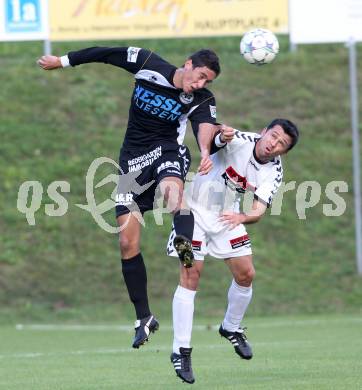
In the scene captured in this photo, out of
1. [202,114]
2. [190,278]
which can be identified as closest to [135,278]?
[190,278]

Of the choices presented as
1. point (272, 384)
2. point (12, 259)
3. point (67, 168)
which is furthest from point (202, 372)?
point (67, 168)

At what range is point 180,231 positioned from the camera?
8.65 metres

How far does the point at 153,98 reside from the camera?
30.5 feet

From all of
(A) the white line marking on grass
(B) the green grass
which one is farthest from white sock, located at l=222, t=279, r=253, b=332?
(B) the green grass

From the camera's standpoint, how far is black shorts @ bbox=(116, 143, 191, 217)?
9.31 metres

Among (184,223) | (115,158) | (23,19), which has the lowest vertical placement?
(184,223)

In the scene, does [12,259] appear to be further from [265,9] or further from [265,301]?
[265,9]

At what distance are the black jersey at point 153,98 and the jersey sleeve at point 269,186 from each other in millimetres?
728

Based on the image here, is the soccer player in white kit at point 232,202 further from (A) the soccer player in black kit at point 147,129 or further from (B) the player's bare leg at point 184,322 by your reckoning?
(A) the soccer player in black kit at point 147,129

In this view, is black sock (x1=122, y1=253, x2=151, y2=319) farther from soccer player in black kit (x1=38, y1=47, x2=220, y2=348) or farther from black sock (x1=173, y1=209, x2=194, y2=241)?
black sock (x1=173, y1=209, x2=194, y2=241)

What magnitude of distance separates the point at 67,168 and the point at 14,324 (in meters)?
3.57

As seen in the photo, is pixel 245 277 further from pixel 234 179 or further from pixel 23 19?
pixel 23 19

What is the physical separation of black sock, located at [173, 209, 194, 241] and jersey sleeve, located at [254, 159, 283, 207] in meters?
0.91

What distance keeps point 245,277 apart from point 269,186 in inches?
36.1
